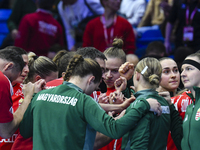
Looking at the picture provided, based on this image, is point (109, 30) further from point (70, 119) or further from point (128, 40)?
point (70, 119)

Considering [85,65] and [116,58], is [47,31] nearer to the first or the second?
[116,58]

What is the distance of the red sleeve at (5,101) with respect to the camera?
300cm

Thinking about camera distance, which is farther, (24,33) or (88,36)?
(24,33)

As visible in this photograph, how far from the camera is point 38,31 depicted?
693cm

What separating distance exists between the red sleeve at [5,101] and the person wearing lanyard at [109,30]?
144 inches

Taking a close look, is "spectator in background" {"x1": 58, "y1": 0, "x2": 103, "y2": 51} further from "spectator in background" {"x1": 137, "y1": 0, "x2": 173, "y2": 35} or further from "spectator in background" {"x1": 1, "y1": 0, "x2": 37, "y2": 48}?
"spectator in background" {"x1": 137, "y1": 0, "x2": 173, "y2": 35}

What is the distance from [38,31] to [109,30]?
146 cm

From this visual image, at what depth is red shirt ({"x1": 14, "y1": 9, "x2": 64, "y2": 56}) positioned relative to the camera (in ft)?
22.6

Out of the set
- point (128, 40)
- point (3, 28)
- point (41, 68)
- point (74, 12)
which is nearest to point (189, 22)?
point (128, 40)

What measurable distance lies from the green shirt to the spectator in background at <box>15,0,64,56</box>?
4207 mm

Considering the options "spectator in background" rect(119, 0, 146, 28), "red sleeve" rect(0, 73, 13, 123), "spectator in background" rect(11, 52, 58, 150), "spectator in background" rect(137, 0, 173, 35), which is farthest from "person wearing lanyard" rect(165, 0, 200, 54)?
"red sleeve" rect(0, 73, 13, 123)

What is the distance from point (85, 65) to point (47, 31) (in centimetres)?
434

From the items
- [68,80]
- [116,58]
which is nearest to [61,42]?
[116,58]

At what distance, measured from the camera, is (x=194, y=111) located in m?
3.15
